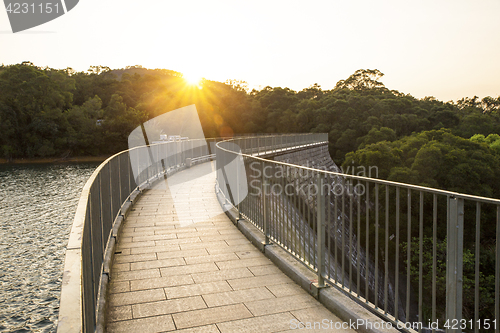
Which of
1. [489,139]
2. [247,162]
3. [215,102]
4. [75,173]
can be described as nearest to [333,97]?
[215,102]

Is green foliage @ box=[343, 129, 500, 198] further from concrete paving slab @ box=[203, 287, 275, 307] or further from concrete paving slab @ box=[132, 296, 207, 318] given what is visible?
concrete paving slab @ box=[132, 296, 207, 318]

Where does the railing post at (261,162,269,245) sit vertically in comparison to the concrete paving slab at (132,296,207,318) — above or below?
above

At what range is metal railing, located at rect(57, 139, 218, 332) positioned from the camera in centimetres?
175

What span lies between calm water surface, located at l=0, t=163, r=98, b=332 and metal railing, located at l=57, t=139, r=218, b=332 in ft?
13.5

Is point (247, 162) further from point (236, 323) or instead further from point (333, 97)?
point (333, 97)

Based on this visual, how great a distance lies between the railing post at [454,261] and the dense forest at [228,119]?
38.8 metres

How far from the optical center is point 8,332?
909 centimetres

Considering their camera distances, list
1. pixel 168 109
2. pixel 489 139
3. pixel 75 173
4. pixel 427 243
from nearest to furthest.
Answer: pixel 427 243
pixel 75 173
pixel 489 139
pixel 168 109

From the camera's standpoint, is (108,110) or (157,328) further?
(108,110)

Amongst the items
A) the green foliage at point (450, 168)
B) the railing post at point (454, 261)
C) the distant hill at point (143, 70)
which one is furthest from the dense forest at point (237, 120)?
the distant hill at point (143, 70)

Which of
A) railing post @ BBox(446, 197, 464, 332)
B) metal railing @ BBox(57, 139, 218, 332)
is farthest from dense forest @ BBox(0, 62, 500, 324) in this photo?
railing post @ BBox(446, 197, 464, 332)

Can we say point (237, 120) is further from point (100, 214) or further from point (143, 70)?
point (143, 70)

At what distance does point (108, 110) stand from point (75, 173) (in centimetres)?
2362

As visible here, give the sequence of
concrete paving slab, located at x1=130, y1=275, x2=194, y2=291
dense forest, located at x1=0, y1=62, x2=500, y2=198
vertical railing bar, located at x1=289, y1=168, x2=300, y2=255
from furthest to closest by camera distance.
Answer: dense forest, located at x1=0, y1=62, x2=500, y2=198
vertical railing bar, located at x1=289, y1=168, x2=300, y2=255
concrete paving slab, located at x1=130, y1=275, x2=194, y2=291
